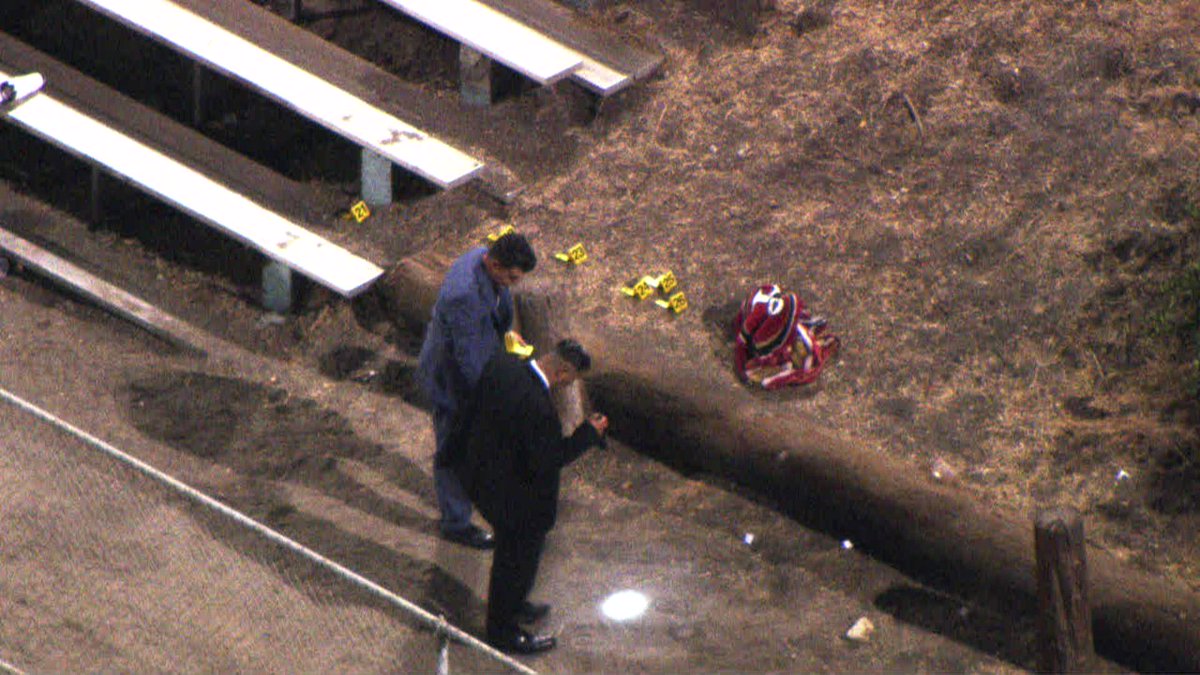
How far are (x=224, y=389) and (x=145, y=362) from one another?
566 mm

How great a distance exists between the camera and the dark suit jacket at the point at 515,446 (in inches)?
289

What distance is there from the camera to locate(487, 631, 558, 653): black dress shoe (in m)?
7.93

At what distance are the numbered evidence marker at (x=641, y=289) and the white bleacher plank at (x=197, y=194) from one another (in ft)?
5.02

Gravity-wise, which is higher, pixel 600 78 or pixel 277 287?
pixel 600 78

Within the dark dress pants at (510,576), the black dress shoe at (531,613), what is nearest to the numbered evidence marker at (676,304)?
the black dress shoe at (531,613)

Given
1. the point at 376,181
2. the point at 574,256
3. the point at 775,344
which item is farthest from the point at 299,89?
the point at 775,344

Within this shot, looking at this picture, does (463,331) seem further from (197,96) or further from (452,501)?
(197,96)

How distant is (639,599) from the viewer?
8492 millimetres

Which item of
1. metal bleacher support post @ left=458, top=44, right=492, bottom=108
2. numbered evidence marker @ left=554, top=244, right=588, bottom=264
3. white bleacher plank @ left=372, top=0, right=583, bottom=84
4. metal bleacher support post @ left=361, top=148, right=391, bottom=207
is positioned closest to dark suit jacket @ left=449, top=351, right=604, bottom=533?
numbered evidence marker @ left=554, top=244, right=588, bottom=264

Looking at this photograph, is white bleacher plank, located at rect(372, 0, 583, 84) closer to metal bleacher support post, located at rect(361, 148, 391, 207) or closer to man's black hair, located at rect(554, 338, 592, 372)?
metal bleacher support post, located at rect(361, 148, 391, 207)

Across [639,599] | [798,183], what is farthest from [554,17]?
[639,599]

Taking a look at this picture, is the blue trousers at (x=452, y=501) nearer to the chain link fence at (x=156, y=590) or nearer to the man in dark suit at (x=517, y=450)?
the man in dark suit at (x=517, y=450)

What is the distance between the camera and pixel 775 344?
9781mm

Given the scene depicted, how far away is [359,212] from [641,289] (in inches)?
81.2
